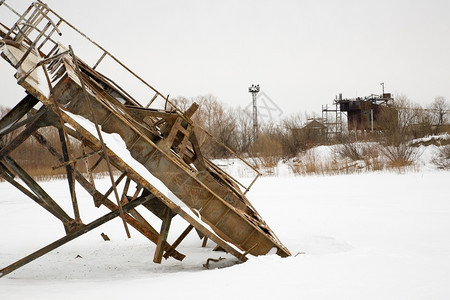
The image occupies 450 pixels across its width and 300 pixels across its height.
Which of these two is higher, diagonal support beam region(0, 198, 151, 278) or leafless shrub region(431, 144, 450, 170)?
leafless shrub region(431, 144, 450, 170)

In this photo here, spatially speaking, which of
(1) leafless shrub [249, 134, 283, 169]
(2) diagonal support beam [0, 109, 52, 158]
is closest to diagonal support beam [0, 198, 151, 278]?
(2) diagonal support beam [0, 109, 52, 158]

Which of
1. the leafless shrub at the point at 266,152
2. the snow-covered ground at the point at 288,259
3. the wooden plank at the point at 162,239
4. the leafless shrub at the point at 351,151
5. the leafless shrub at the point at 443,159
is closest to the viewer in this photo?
the snow-covered ground at the point at 288,259

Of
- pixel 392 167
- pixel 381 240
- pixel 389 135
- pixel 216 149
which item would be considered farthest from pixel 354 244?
pixel 216 149

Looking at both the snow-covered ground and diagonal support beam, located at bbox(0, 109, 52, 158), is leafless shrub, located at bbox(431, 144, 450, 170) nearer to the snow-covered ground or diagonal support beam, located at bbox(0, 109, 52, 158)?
the snow-covered ground

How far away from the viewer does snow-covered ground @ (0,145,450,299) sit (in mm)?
5227

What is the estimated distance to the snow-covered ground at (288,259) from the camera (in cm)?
523

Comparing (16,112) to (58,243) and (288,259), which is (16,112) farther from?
(288,259)

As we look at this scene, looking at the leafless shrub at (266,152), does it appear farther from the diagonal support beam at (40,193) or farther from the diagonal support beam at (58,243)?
the diagonal support beam at (58,243)

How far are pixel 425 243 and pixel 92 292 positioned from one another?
5881 mm

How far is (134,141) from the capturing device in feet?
20.9

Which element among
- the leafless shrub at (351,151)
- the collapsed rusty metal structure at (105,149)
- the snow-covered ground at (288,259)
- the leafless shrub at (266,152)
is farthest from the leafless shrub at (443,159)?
the collapsed rusty metal structure at (105,149)

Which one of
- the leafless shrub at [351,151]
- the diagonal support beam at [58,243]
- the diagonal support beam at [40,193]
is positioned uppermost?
the leafless shrub at [351,151]

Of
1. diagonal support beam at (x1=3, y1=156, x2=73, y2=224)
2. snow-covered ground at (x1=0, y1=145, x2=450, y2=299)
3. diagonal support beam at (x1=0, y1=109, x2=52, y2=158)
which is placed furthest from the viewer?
Answer: diagonal support beam at (x1=3, y1=156, x2=73, y2=224)

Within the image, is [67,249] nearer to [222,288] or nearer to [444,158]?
[222,288]
